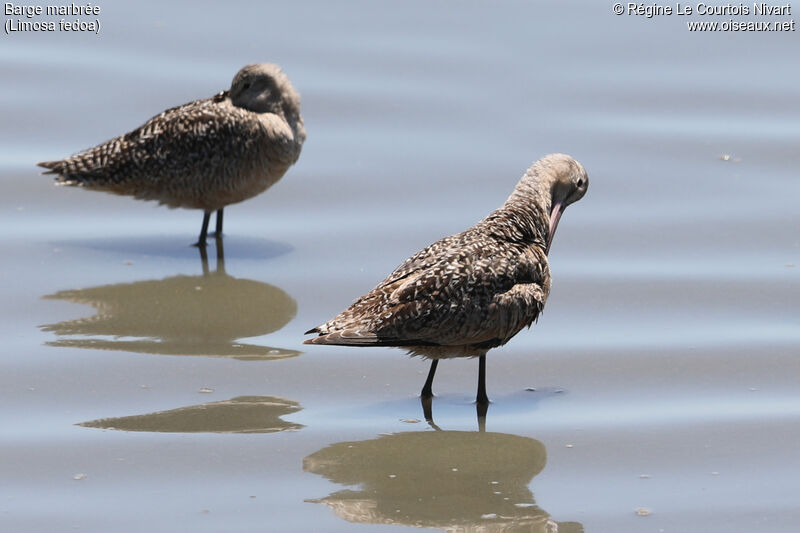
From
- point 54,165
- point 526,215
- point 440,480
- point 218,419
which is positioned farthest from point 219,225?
point 440,480

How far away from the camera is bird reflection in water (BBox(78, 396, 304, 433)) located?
23.4 feet

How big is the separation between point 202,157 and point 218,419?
11.4ft

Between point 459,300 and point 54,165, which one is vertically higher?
point 54,165

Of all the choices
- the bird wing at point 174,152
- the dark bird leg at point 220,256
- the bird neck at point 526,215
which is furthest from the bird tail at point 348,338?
the bird wing at point 174,152

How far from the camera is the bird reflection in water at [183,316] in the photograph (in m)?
8.34

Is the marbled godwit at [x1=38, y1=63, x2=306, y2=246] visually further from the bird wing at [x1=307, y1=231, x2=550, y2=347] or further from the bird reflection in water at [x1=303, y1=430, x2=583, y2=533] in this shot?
the bird reflection in water at [x1=303, y1=430, x2=583, y2=533]

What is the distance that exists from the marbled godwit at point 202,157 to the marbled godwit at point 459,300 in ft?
9.76

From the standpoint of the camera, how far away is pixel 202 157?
409 inches

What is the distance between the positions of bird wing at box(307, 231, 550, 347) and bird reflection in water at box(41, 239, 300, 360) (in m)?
1.17

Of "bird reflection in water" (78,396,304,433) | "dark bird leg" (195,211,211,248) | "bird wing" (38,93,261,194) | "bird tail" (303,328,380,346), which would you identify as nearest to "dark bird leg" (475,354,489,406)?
"bird tail" (303,328,380,346)

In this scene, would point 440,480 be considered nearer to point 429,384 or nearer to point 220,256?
point 429,384

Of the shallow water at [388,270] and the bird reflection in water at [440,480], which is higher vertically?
the shallow water at [388,270]

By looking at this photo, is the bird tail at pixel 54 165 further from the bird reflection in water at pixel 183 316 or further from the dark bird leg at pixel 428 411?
the dark bird leg at pixel 428 411

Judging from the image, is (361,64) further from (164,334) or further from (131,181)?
(164,334)
